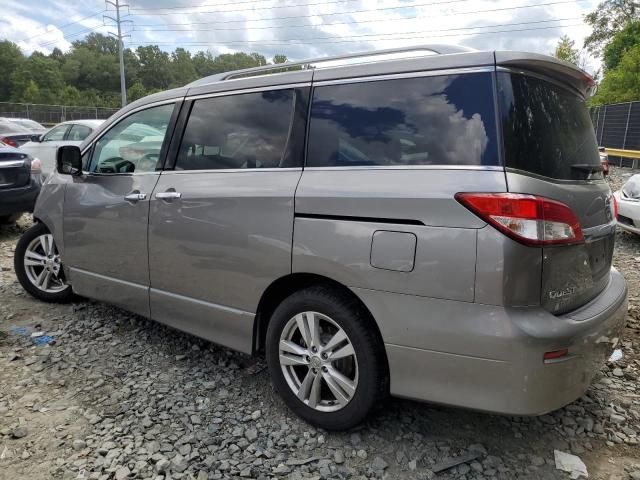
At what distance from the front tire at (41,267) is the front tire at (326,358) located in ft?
8.37

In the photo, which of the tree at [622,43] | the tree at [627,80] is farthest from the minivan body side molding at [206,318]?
the tree at [622,43]

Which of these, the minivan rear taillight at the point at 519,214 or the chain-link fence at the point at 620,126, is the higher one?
the chain-link fence at the point at 620,126

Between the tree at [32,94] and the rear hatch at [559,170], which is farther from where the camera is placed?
the tree at [32,94]

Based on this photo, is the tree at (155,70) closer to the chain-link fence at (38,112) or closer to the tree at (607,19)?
the chain-link fence at (38,112)

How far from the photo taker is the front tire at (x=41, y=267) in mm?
4426

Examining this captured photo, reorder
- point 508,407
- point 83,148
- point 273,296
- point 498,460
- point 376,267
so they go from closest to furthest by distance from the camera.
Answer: point 508,407
point 376,267
point 498,460
point 273,296
point 83,148

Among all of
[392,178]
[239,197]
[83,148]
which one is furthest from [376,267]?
[83,148]

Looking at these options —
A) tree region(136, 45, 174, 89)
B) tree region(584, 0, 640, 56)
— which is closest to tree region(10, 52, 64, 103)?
tree region(136, 45, 174, 89)

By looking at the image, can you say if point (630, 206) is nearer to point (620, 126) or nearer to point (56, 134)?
point (56, 134)

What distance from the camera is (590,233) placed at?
239cm

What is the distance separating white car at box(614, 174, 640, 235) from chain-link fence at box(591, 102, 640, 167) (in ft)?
40.8

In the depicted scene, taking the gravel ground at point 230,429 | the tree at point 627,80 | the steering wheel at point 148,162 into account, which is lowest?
the gravel ground at point 230,429

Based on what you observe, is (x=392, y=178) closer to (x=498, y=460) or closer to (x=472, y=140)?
(x=472, y=140)

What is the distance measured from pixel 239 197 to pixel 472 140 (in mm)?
1303
